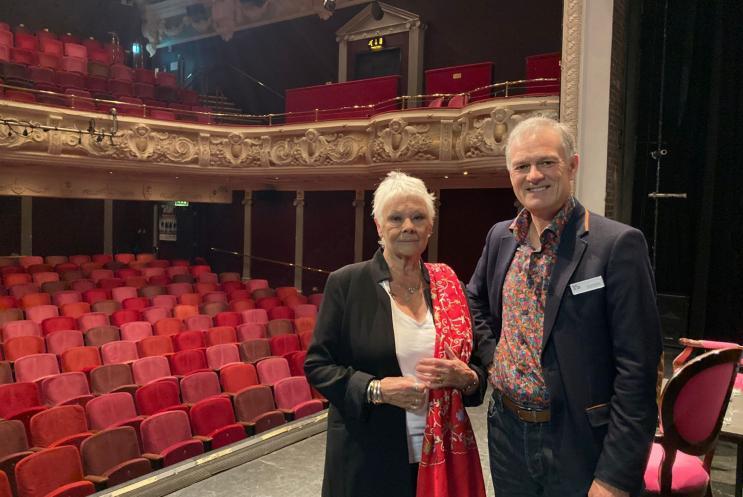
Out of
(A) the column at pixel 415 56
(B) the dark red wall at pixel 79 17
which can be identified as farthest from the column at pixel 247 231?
(B) the dark red wall at pixel 79 17

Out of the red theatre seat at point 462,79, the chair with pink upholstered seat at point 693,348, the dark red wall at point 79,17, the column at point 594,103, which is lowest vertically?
the chair with pink upholstered seat at point 693,348

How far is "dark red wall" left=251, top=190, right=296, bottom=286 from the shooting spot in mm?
9383

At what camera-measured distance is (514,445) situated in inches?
46.0

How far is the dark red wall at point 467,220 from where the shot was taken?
715 centimetres

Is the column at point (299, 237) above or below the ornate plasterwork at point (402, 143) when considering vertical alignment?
below

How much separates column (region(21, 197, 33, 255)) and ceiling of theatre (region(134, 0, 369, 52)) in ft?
14.1

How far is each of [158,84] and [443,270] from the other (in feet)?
29.2

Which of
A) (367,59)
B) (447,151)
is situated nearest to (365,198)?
(367,59)

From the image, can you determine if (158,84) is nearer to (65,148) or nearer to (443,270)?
(65,148)

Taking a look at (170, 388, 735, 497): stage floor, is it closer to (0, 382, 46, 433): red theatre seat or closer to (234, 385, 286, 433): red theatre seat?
(234, 385, 286, 433): red theatre seat

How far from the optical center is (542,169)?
1087mm

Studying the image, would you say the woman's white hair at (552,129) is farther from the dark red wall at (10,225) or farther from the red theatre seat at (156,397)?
the dark red wall at (10,225)

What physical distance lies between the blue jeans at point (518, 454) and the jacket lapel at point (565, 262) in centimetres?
19

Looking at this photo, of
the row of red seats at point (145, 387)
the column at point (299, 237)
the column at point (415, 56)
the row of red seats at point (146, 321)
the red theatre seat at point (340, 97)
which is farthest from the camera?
the column at point (299, 237)
